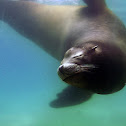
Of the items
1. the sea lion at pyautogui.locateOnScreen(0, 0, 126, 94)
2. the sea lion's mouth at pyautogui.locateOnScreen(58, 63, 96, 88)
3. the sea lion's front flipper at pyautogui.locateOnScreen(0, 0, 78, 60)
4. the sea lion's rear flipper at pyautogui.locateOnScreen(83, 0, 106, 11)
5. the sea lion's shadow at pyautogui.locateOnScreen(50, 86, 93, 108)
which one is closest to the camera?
the sea lion's mouth at pyautogui.locateOnScreen(58, 63, 96, 88)

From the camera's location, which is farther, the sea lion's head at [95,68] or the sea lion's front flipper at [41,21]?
the sea lion's front flipper at [41,21]

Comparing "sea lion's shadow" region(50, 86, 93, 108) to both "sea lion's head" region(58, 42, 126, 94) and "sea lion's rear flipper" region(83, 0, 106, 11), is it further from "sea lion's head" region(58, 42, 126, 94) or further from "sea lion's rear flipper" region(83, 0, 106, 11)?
"sea lion's head" region(58, 42, 126, 94)

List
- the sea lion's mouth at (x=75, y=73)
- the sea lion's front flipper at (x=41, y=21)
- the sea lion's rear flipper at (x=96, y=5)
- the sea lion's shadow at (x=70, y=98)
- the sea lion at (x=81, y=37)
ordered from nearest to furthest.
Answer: the sea lion's mouth at (x=75, y=73) < the sea lion at (x=81, y=37) < the sea lion's rear flipper at (x=96, y=5) < the sea lion's front flipper at (x=41, y=21) < the sea lion's shadow at (x=70, y=98)

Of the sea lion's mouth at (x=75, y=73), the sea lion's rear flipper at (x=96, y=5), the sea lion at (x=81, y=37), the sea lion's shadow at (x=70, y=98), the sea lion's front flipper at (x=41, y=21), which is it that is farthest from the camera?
the sea lion's shadow at (x=70, y=98)

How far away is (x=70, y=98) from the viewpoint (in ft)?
13.5

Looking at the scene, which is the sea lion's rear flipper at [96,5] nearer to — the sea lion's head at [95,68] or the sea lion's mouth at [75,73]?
the sea lion's head at [95,68]

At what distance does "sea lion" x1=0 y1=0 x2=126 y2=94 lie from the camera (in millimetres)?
1954

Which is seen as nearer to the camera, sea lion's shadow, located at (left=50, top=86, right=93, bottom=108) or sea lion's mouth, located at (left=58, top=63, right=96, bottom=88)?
sea lion's mouth, located at (left=58, top=63, right=96, bottom=88)

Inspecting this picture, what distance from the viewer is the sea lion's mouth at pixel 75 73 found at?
1.84m

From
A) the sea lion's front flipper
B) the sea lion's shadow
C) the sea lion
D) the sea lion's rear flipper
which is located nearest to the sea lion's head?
the sea lion

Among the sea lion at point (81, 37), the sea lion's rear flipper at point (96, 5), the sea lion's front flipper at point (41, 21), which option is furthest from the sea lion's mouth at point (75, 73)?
the sea lion's rear flipper at point (96, 5)

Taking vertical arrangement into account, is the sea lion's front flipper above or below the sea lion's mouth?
above

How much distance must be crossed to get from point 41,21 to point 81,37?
1803mm

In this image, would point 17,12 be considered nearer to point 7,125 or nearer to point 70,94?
point 70,94
